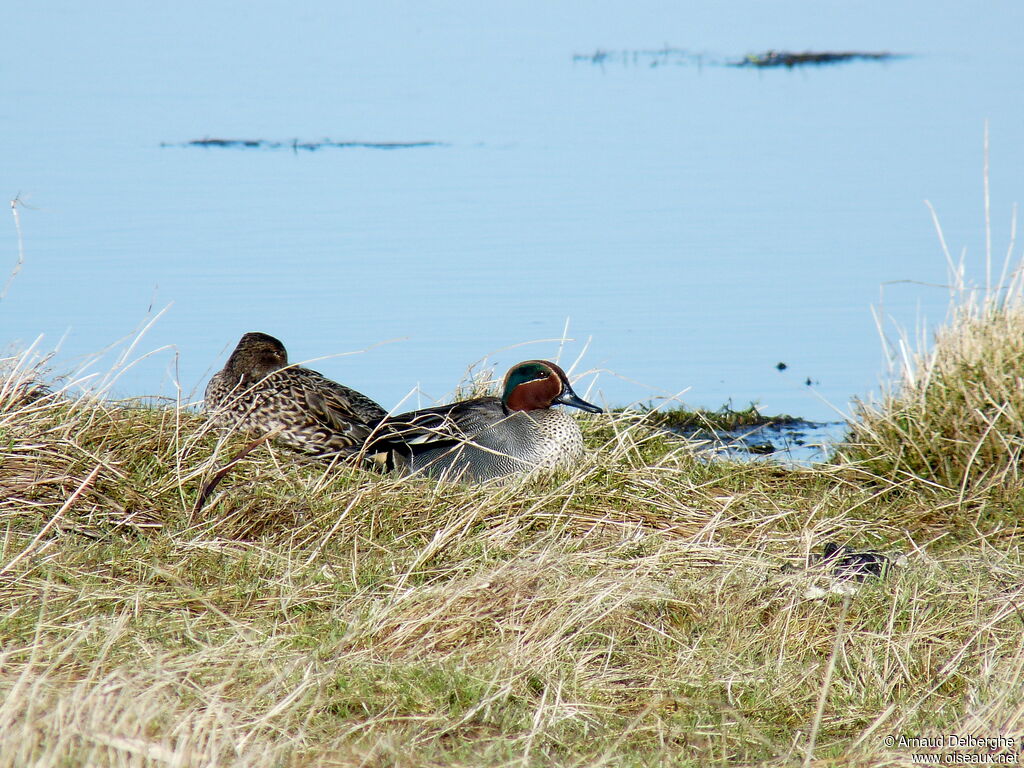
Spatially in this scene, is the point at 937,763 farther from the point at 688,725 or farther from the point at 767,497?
the point at 767,497

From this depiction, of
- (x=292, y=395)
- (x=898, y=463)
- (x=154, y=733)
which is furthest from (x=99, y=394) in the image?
(x=898, y=463)

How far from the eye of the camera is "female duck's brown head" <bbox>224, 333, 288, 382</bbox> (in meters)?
6.33

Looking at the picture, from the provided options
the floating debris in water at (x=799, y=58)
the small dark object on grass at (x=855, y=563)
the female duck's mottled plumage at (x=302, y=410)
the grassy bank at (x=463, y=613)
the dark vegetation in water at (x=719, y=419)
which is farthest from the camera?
the floating debris in water at (x=799, y=58)

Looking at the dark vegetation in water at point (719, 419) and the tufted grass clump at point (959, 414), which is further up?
the tufted grass clump at point (959, 414)

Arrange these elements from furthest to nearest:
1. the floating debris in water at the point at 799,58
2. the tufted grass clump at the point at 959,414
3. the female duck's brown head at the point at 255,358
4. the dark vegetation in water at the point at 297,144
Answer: the floating debris in water at the point at 799,58 < the dark vegetation in water at the point at 297,144 < the female duck's brown head at the point at 255,358 < the tufted grass clump at the point at 959,414

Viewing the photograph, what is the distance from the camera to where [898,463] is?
5.45m

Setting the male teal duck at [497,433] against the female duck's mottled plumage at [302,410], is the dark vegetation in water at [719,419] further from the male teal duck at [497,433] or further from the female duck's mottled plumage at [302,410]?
the female duck's mottled plumage at [302,410]

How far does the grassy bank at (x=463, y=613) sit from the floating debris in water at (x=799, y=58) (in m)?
21.7

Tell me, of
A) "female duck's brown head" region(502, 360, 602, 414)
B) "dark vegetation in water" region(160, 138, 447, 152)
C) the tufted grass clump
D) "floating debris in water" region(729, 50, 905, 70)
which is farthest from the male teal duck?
"floating debris in water" region(729, 50, 905, 70)

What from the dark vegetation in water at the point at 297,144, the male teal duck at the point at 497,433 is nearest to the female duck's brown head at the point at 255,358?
the male teal duck at the point at 497,433

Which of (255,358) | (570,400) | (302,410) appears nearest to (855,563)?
(570,400)

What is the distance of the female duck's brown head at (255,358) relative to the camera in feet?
20.8

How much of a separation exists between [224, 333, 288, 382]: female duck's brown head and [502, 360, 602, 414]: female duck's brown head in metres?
1.23

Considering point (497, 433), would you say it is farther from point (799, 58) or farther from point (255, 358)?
point (799, 58)
